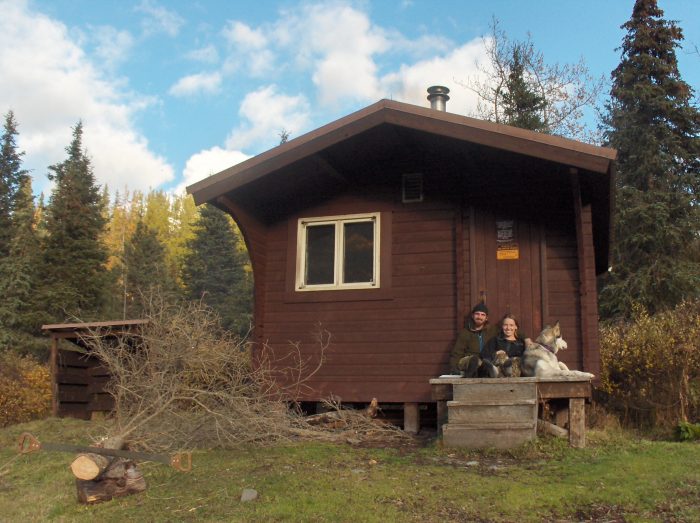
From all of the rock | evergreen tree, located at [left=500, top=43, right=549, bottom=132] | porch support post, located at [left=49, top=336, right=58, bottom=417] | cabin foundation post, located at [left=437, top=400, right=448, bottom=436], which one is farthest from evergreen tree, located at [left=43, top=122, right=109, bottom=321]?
the rock

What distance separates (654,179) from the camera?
845 inches

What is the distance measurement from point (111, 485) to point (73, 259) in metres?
23.6

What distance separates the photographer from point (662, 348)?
945 centimetres

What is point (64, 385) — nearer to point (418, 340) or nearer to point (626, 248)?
point (418, 340)

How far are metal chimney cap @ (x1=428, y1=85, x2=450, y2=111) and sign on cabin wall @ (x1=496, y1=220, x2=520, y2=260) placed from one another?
234 centimetres

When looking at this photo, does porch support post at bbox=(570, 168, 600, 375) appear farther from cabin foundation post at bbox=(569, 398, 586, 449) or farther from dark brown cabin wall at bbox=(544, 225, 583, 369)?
cabin foundation post at bbox=(569, 398, 586, 449)

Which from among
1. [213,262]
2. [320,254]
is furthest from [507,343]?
[213,262]

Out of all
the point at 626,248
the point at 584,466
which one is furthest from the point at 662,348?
the point at 626,248

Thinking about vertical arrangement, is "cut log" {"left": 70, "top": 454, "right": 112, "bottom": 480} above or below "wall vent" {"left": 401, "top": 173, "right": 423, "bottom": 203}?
below

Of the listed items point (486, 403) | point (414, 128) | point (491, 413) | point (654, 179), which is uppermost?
point (654, 179)

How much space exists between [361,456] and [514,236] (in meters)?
3.63

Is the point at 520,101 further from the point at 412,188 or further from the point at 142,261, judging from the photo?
the point at 142,261

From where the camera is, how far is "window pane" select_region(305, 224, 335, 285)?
31.3 feet

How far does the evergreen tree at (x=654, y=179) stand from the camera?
810 inches
